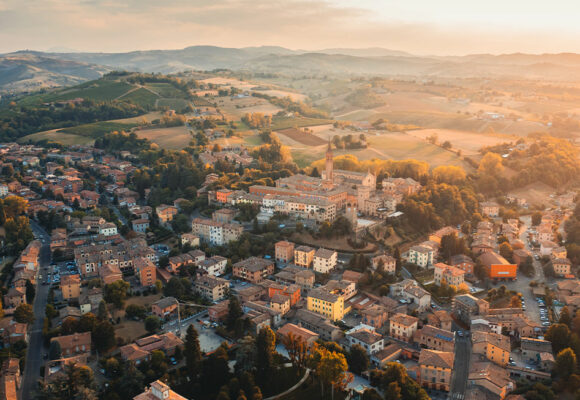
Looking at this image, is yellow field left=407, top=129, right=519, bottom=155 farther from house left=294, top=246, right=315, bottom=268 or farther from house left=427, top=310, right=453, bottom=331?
house left=427, top=310, right=453, bottom=331

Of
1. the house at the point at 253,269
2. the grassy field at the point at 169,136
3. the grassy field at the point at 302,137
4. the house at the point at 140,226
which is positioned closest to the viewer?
the house at the point at 253,269

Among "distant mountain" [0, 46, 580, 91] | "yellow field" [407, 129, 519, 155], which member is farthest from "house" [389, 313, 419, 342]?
"distant mountain" [0, 46, 580, 91]

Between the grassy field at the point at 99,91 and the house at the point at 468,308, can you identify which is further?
the grassy field at the point at 99,91

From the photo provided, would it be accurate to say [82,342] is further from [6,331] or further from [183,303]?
[183,303]

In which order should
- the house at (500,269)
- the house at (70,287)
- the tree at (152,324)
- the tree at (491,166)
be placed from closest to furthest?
the tree at (152,324), the house at (70,287), the house at (500,269), the tree at (491,166)

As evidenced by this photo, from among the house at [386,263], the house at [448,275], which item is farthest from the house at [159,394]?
the house at [448,275]

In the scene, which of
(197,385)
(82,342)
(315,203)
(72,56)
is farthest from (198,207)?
(72,56)

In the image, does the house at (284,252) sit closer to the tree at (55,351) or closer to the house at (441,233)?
the house at (441,233)
